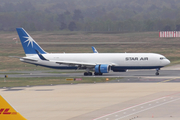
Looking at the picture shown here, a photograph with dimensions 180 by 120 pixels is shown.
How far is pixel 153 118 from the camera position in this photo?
76.7ft

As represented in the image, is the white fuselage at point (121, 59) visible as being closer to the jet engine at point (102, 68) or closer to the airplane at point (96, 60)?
the airplane at point (96, 60)

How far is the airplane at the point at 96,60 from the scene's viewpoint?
6044 centimetres

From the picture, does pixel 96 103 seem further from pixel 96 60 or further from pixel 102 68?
pixel 96 60

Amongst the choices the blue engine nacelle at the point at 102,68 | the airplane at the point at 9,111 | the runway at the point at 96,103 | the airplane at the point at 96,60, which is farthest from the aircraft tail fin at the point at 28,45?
the airplane at the point at 9,111

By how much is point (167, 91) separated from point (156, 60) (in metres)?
23.2

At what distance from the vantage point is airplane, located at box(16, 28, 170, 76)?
198 feet

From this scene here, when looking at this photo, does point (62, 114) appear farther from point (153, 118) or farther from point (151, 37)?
point (151, 37)

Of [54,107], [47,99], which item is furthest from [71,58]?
[54,107]

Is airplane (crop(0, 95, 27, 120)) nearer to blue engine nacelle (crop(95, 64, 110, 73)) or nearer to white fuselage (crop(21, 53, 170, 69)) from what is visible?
blue engine nacelle (crop(95, 64, 110, 73))

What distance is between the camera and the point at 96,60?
207ft

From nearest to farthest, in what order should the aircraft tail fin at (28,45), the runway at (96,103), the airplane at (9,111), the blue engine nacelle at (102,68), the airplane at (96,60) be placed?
the airplane at (9,111) < the runway at (96,103) < the blue engine nacelle at (102,68) < the airplane at (96,60) < the aircraft tail fin at (28,45)

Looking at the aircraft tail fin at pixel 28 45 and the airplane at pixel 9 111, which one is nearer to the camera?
the airplane at pixel 9 111

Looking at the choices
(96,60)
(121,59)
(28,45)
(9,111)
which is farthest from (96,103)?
(28,45)

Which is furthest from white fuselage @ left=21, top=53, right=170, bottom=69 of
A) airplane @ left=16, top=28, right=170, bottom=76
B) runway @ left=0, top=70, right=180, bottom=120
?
runway @ left=0, top=70, right=180, bottom=120
